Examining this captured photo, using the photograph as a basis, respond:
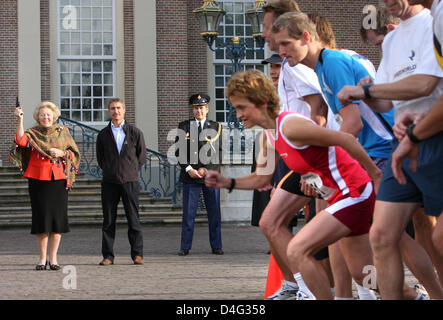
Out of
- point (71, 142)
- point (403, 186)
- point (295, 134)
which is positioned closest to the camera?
point (403, 186)

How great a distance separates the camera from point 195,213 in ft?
39.2

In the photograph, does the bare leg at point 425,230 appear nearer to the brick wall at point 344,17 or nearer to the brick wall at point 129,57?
the brick wall at point 129,57

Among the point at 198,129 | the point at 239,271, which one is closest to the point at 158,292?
the point at 239,271

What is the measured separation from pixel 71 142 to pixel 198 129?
243 cm

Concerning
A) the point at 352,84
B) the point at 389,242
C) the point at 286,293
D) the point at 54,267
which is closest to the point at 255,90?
the point at 352,84

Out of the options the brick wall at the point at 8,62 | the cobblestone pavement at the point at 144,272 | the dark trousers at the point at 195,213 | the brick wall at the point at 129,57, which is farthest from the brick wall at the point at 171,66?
A: the dark trousers at the point at 195,213

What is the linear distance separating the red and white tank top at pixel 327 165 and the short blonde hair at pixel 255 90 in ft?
0.39

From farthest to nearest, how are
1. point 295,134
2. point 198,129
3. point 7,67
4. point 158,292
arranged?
point 7,67, point 198,129, point 158,292, point 295,134

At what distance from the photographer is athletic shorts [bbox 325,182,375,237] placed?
506cm

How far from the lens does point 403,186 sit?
4.56 metres

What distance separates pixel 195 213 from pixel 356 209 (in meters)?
6.97

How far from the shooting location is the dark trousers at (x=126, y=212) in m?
10.8

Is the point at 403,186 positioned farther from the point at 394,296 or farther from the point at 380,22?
the point at 380,22

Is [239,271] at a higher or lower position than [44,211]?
lower
